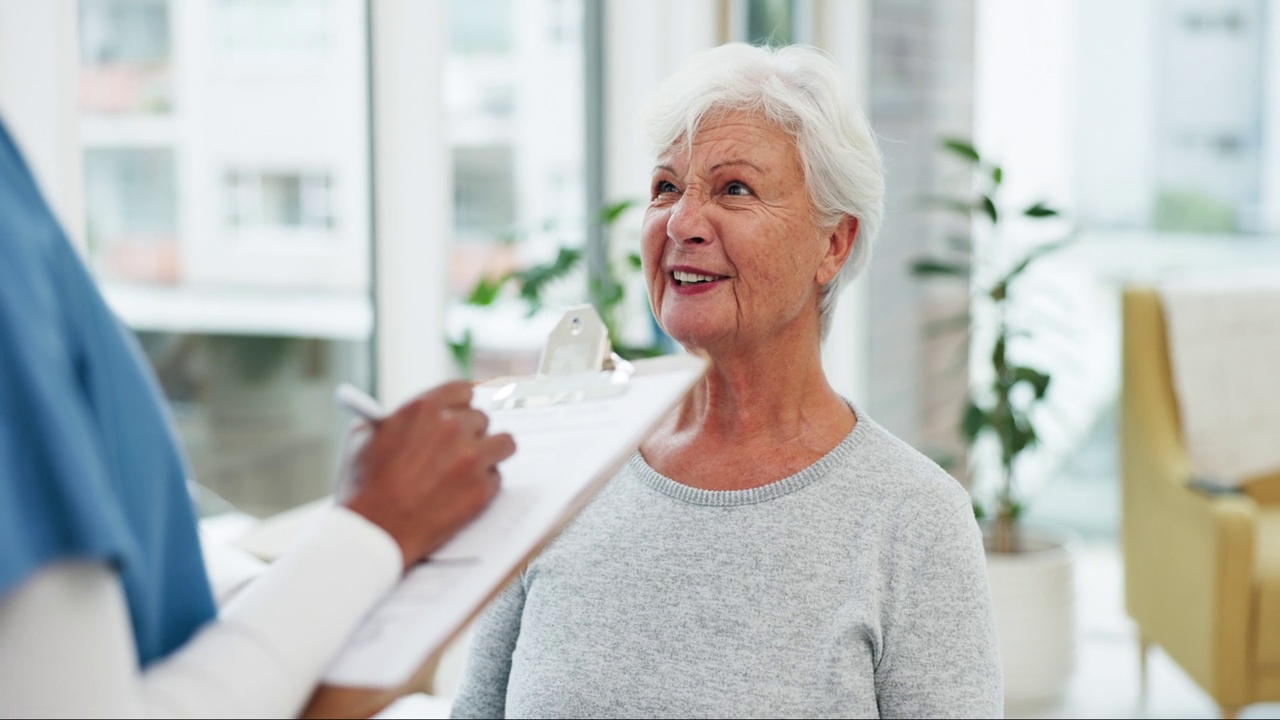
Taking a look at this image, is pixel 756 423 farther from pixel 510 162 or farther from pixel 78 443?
pixel 510 162

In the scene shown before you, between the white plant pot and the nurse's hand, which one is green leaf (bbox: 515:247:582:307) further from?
the nurse's hand

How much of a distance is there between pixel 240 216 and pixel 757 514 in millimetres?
1441

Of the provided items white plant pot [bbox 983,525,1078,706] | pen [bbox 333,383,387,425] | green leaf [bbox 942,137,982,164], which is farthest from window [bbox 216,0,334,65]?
white plant pot [bbox 983,525,1078,706]

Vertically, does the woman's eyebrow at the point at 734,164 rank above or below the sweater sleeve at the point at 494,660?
above

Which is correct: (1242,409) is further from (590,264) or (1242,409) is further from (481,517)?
(481,517)

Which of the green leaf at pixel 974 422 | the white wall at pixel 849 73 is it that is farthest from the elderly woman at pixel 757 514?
the white wall at pixel 849 73

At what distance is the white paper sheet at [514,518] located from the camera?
69 centimetres

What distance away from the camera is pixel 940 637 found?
128 centimetres

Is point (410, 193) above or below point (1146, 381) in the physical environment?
above

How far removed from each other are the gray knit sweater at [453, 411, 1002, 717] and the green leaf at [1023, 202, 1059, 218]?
2.33 metres

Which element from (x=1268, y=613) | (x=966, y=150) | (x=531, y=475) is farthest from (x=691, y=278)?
(x=966, y=150)

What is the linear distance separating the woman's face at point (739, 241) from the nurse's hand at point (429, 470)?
75 centimetres

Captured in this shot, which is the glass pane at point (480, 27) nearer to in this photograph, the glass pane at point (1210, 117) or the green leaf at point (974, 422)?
the green leaf at point (974, 422)

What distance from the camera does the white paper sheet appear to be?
69 cm
